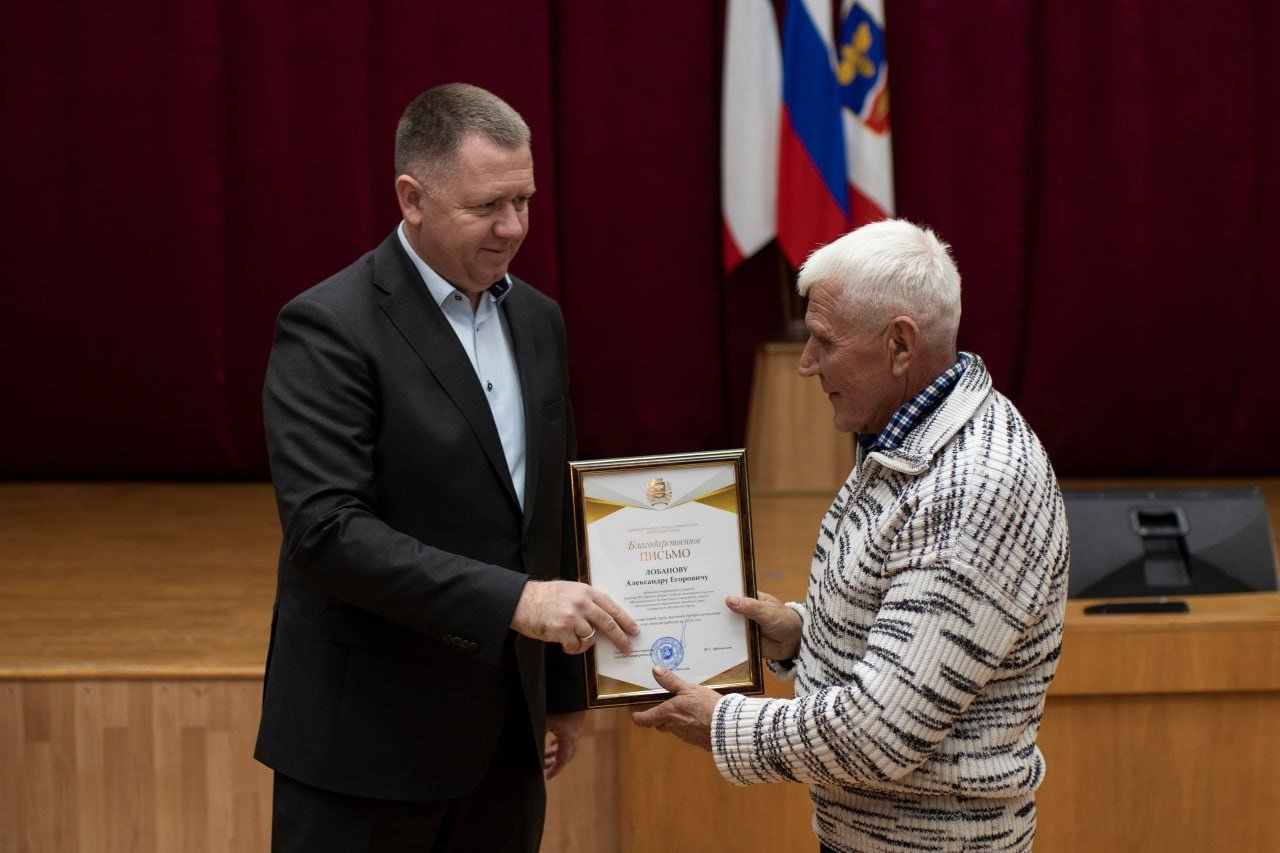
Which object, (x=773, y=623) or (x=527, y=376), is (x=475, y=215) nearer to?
(x=527, y=376)

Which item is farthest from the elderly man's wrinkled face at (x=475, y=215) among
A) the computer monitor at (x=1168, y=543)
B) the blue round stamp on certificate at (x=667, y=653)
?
the computer monitor at (x=1168, y=543)

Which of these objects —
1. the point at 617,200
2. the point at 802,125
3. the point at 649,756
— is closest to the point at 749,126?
the point at 802,125

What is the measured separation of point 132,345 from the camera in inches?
199

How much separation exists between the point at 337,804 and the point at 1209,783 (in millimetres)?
1817

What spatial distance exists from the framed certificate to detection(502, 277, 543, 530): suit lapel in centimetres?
12

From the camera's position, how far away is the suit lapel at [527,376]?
189 cm

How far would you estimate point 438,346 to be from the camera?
6.05 ft

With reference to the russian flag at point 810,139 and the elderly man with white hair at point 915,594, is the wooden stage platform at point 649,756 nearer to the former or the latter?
the elderly man with white hair at point 915,594

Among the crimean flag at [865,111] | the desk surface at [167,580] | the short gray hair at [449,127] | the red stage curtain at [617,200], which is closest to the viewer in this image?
the short gray hair at [449,127]

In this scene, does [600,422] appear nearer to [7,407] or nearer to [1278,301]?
[7,407]

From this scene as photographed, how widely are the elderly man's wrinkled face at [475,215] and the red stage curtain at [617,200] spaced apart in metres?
3.05

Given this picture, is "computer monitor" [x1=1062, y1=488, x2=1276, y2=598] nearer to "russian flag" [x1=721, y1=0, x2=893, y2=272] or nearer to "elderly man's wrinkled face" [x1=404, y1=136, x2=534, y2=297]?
"elderly man's wrinkled face" [x1=404, y1=136, x2=534, y2=297]

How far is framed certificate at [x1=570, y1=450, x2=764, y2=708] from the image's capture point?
70.7 inches

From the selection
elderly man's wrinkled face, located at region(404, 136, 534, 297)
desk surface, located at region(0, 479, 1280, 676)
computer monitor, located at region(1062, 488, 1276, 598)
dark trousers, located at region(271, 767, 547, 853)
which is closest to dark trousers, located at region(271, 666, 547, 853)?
dark trousers, located at region(271, 767, 547, 853)
